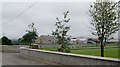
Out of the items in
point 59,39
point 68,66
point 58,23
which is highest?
point 58,23

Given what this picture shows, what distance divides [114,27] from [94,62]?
6.19 meters

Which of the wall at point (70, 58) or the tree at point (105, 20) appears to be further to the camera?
the tree at point (105, 20)

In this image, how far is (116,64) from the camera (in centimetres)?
960

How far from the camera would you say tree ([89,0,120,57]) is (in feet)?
54.9

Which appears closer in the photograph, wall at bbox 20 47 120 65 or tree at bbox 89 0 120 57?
wall at bbox 20 47 120 65

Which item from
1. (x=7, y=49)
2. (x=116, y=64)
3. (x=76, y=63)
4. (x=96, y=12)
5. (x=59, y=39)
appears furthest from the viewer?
(x=7, y=49)

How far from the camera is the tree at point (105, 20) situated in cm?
1672

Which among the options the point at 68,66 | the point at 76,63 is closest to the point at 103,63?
the point at 76,63

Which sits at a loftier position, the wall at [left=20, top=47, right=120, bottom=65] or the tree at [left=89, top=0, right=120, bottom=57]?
the tree at [left=89, top=0, right=120, bottom=57]

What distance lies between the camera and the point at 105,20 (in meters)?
16.9

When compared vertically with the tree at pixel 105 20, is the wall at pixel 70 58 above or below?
below

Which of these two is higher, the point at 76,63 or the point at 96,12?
the point at 96,12

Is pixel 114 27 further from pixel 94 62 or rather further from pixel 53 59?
pixel 94 62

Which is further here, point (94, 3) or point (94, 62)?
Answer: point (94, 3)
